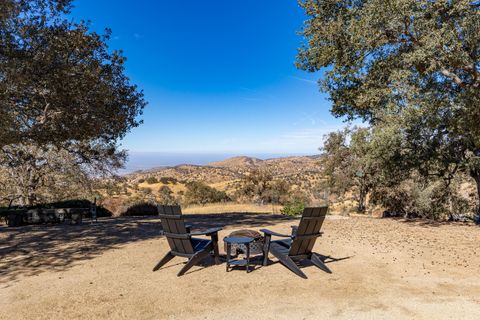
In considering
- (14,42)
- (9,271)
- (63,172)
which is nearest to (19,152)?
(63,172)

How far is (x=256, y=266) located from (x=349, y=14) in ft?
27.3

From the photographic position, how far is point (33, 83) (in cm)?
914

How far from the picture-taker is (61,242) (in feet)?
31.6

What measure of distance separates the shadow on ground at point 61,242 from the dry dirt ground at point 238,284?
4 cm

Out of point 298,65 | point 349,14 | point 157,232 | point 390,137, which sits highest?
point 349,14

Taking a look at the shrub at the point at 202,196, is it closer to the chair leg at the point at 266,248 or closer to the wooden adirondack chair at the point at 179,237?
the chair leg at the point at 266,248

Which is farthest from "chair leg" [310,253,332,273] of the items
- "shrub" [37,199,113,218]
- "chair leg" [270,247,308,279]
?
"shrub" [37,199,113,218]

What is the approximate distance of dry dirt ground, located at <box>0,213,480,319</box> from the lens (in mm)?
4820

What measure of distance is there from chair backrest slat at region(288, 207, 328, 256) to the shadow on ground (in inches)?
152

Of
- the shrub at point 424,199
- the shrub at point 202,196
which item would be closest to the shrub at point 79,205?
the shrub at point 202,196

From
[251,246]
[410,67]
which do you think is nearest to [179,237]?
[251,246]

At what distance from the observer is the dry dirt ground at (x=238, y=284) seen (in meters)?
4.82

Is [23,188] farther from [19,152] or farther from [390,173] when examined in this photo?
[390,173]

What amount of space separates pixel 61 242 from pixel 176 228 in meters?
5.13
